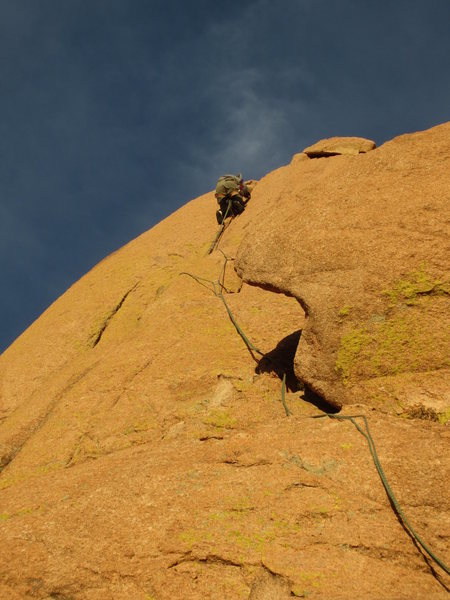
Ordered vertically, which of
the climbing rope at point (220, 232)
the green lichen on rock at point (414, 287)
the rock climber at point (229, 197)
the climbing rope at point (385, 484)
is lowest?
the climbing rope at point (385, 484)

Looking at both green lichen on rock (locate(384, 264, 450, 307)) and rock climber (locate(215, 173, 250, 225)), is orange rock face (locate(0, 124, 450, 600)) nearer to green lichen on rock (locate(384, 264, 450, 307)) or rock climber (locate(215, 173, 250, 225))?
green lichen on rock (locate(384, 264, 450, 307))

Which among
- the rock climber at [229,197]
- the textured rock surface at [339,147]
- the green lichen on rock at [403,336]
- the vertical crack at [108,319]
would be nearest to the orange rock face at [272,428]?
the green lichen on rock at [403,336]

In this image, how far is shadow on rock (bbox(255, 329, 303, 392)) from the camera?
5041mm

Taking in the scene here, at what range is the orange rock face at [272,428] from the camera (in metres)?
3.23

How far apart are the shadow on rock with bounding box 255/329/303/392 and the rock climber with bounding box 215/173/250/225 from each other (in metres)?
4.83

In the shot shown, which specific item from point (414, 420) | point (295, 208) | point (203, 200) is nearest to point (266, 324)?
point (295, 208)

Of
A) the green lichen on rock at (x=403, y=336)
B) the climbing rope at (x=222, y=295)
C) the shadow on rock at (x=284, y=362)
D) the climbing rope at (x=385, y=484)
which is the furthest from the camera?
the climbing rope at (x=222, y=295)

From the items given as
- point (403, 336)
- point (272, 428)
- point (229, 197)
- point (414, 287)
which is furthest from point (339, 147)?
point (272, 428)

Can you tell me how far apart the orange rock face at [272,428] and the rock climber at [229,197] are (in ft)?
12.1

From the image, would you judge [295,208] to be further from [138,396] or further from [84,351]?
[84,351]

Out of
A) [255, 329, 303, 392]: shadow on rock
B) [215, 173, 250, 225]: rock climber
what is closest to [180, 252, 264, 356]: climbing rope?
[255, 329, 303, 392]: shadow on rock

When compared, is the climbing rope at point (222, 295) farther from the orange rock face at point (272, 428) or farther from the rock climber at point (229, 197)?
the rock climber at point (229, 197)

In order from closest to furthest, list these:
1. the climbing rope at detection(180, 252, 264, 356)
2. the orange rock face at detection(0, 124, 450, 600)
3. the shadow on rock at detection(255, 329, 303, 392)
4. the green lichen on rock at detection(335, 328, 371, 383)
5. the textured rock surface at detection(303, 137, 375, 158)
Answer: the orange rock face at detection(0, 124, 450, 600), the green lichen on rock at detection(335, 328, 371, 383), the shadow on rock at detection(255, 329, 303, 392), the climbing rope at detection(180, 252, 264, 356), the textured rock surface at detection(303, 137, 375, 158)

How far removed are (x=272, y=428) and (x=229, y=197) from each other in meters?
6.44
